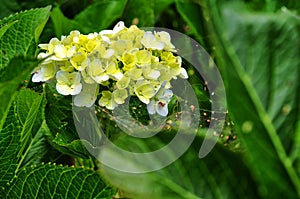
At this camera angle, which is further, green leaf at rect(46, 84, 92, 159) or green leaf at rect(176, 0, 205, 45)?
green leaf at rect(176, 0, 205, 45)

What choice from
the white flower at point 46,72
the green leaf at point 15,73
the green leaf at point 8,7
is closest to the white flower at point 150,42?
the white flower at point 46,72

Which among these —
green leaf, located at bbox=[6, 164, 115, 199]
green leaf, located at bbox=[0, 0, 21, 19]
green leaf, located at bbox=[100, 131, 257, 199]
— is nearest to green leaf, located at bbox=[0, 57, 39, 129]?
green leaf, located at bbox=[100, 131, 257, 199]

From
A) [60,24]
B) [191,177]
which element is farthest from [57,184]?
[60,24]

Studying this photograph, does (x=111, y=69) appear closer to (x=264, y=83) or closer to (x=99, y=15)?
(x=264, y=83)

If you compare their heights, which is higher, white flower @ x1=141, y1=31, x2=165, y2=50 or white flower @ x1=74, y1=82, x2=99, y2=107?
white flower @ x1=141, y1=31, x2=165, y2=50

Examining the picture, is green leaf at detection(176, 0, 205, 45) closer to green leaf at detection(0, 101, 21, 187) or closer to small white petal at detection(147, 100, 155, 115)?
small white petal at detection(147, 100, 155, 115)

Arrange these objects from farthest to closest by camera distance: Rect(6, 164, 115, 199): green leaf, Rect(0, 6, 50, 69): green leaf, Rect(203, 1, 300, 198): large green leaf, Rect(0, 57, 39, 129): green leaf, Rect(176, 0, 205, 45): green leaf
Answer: Rect(176, 0, 205, 45): green leaf
Rect(0, 6, 50, 69): green leaf
Rect(6, 164, 115, 199): green leaf
Rect(0, 57, 39, 129): green leaf
Rect(203, 1, 300, 198): large green leaf
